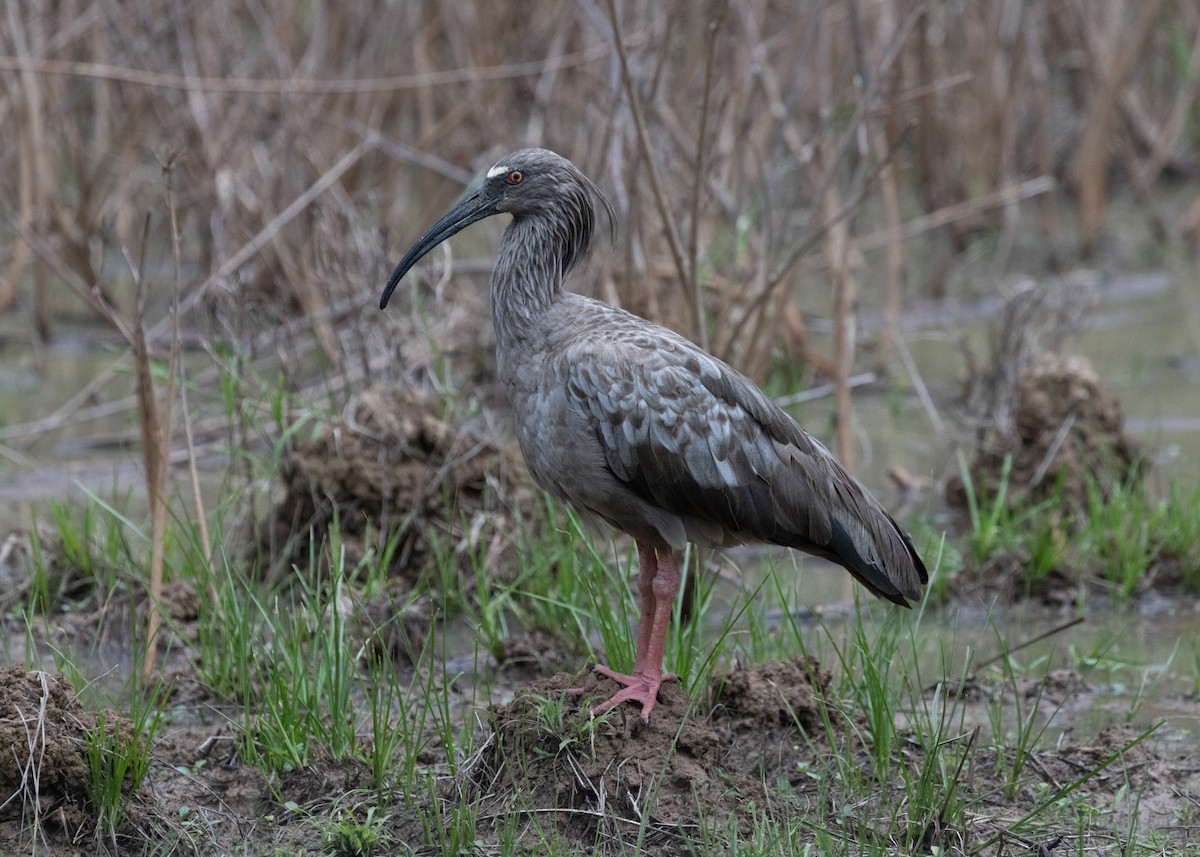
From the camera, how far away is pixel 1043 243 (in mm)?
12242

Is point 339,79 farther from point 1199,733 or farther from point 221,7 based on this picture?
point 1199,733

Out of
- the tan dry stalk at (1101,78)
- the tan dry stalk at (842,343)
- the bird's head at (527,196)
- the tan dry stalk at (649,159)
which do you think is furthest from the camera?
the tan dry stalk at (1101,78)

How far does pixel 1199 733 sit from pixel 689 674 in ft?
5.34

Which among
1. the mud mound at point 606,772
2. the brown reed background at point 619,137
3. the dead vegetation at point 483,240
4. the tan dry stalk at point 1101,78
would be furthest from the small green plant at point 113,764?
the tan dry stalk at point 1101,78

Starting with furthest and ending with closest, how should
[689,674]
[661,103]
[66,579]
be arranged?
[661,103] → [66,579] → [689,674]

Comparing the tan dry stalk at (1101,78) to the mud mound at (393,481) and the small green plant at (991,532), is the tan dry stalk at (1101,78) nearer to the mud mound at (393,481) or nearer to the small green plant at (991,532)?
the small green plant at (991,532)

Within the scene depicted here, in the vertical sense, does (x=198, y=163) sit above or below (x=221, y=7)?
below

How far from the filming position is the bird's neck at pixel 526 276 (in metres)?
4.47

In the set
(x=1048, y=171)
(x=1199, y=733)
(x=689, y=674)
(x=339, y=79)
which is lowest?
(x=1199, y=733)

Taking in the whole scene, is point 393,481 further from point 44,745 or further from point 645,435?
point 44,745

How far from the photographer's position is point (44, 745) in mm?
3758

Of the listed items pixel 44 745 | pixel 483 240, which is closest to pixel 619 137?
pixel 44 745

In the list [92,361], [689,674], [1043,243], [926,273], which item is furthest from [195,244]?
[689,674]

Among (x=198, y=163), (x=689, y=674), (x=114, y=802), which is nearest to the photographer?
(x=114, y=802)
